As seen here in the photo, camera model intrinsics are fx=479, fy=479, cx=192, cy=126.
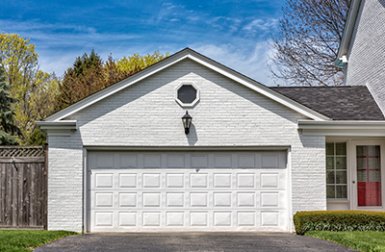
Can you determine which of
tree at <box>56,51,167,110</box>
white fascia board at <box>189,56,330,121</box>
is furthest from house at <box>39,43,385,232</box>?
tree at <box>56,51,167,110</box>

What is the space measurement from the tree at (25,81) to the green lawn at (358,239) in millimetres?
21459

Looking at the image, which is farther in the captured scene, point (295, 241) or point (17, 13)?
point (17, 13)

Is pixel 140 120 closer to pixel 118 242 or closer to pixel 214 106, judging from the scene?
pixel 214 106

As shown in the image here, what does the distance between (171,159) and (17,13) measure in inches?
388

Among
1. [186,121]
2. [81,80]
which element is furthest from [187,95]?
[81,80]

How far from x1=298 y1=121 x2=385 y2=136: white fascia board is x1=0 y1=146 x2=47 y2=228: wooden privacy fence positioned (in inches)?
272

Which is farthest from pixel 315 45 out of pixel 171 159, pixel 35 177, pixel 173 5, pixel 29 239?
pixel 29 239

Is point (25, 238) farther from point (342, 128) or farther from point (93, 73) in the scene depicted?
point (93, 73)

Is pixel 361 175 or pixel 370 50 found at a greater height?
pixel 370 50

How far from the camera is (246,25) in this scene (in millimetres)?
18781

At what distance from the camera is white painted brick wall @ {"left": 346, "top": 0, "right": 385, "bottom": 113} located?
46.0 ft

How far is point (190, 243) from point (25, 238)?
356cm

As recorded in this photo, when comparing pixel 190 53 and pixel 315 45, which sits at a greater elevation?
pixel 315 45

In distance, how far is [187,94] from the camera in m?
12.7
